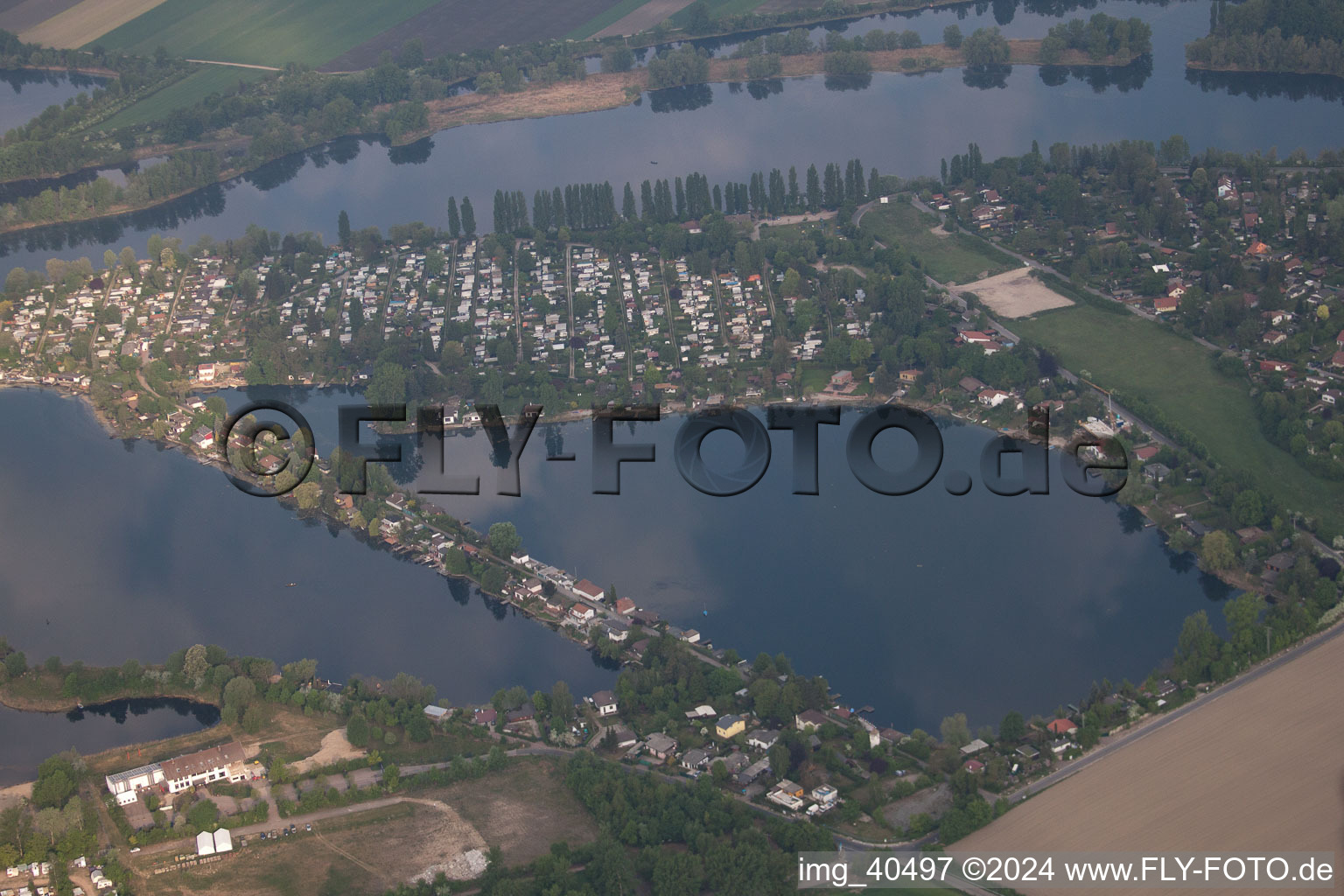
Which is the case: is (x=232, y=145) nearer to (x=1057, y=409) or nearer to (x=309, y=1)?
(x=309, y=1)

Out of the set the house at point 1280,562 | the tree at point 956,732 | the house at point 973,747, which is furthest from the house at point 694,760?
the house at point 1280,562

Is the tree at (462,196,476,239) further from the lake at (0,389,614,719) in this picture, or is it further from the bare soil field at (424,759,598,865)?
the bare soil field at (424,759,598,865)

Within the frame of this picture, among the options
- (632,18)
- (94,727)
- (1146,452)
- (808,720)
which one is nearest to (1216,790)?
(808,720)

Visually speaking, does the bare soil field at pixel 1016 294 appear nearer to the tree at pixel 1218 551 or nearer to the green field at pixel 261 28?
the tree at pixel 1218 551

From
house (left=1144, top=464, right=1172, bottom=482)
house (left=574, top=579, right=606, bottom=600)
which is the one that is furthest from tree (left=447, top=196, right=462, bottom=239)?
house (left=1144, top=464, right=1172, bottom=482)

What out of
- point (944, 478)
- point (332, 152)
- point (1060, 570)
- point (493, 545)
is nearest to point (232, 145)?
point (332, 152)
